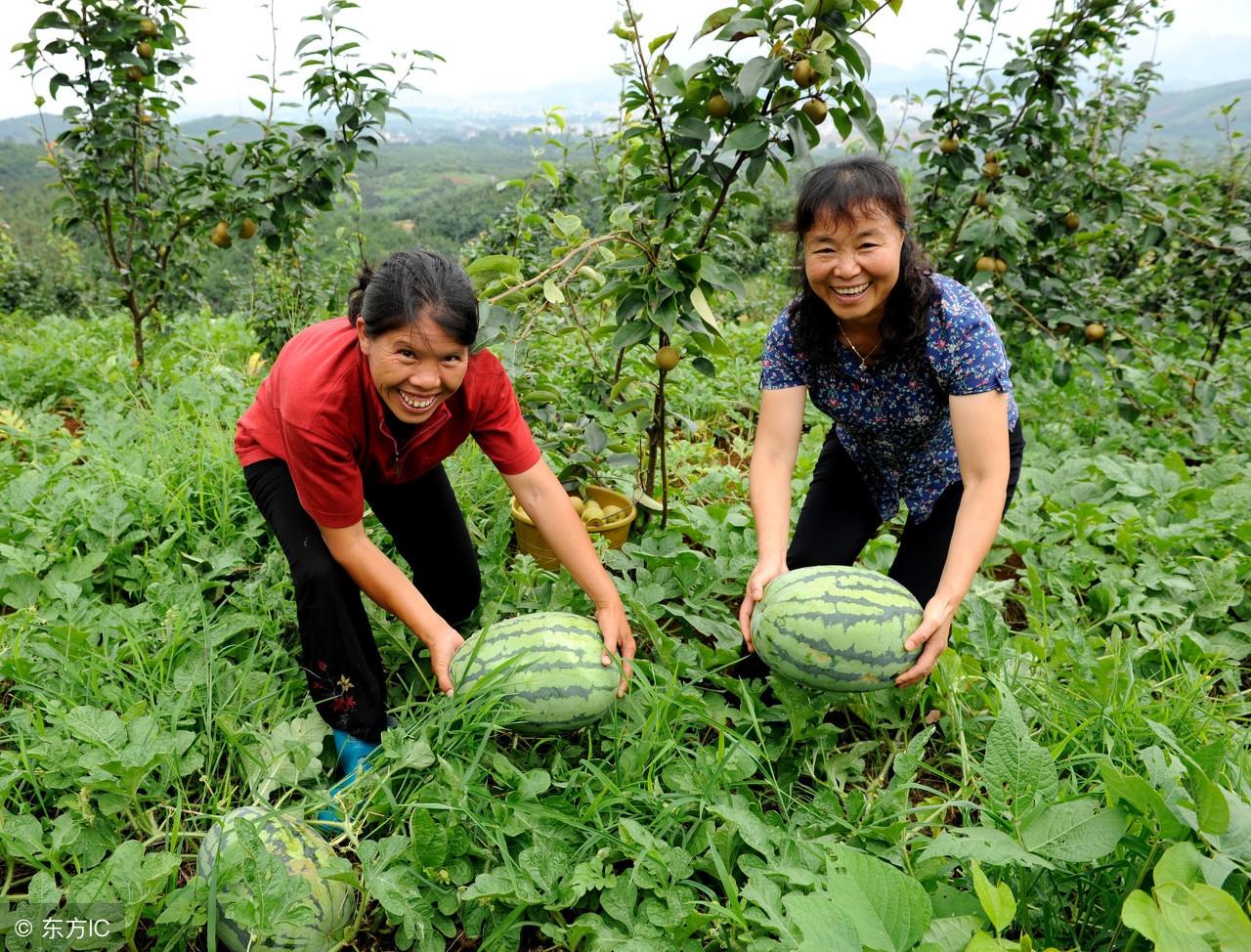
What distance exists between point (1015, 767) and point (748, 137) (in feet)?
5.65

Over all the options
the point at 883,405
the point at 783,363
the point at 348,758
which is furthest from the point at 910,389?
the point at 348,758

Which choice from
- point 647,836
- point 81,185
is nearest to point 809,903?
point 647,836

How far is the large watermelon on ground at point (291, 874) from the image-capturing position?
1.46 m

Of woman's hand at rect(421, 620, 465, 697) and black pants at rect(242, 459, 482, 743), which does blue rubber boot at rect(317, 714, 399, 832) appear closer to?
black pants at rect(242, 459, 482, 743)

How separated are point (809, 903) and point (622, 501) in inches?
73.8

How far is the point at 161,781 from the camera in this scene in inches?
69.1

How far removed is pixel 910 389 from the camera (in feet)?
6.91

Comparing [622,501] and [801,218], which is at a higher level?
[801,218]

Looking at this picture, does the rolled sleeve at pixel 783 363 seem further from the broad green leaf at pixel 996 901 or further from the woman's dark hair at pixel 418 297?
the broad green leaf at pixel 996 901

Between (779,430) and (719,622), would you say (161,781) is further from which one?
(779,430)

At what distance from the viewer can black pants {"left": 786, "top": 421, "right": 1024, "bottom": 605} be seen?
88.9 inches

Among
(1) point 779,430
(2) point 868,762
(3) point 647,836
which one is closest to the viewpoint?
(3) point 647,836

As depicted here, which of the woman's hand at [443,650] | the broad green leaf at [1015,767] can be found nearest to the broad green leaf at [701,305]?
the woman's hand at [443,650]

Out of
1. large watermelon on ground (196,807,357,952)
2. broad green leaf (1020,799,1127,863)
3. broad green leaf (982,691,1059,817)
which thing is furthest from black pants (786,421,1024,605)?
large watermelon on ground (196,807,357,952)
